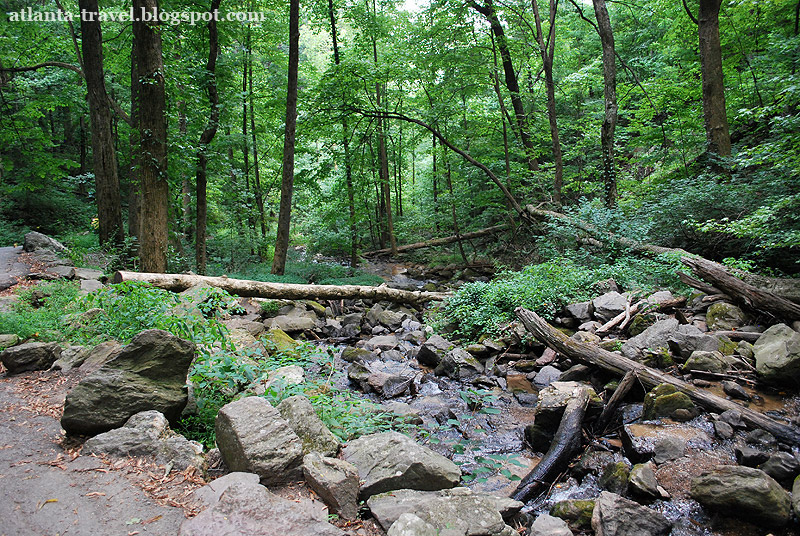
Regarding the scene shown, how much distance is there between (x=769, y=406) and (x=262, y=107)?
18040 millimetres

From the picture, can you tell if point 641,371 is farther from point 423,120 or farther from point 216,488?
point 423,120

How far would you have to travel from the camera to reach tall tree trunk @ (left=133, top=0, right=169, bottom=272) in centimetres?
732

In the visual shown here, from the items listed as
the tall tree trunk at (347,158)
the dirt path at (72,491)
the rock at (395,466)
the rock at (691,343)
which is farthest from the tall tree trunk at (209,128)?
the rock at (691,343)

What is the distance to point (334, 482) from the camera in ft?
8.62

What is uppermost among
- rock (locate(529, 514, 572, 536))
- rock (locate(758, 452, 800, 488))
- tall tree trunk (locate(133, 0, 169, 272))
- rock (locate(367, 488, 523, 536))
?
tall tree trunk (locate(133, 0, 169, 272))

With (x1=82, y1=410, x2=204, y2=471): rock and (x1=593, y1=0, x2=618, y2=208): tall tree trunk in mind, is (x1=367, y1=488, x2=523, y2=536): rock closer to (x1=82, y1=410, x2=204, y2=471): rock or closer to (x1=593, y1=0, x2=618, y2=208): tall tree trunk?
(x1=82, y1=410, x2=204, y2=471): rock

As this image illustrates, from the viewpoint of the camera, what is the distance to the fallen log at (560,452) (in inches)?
144

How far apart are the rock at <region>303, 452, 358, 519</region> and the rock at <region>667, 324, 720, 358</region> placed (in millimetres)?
4837

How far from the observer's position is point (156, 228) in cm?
770

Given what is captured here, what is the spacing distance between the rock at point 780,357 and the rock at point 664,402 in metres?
1.20

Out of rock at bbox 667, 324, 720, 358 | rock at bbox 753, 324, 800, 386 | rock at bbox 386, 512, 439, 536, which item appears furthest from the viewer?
rock at bbox 667, 324, 720, 358

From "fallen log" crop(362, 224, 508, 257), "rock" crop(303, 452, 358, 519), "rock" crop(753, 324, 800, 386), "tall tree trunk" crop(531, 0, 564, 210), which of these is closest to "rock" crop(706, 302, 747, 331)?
"rock" crop(753, 324, 800, 386)

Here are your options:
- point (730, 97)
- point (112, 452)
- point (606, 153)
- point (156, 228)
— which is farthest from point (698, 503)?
point (730, 97)

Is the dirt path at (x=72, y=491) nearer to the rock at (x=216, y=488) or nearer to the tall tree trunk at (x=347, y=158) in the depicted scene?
the rock at (x=216, y=488)
